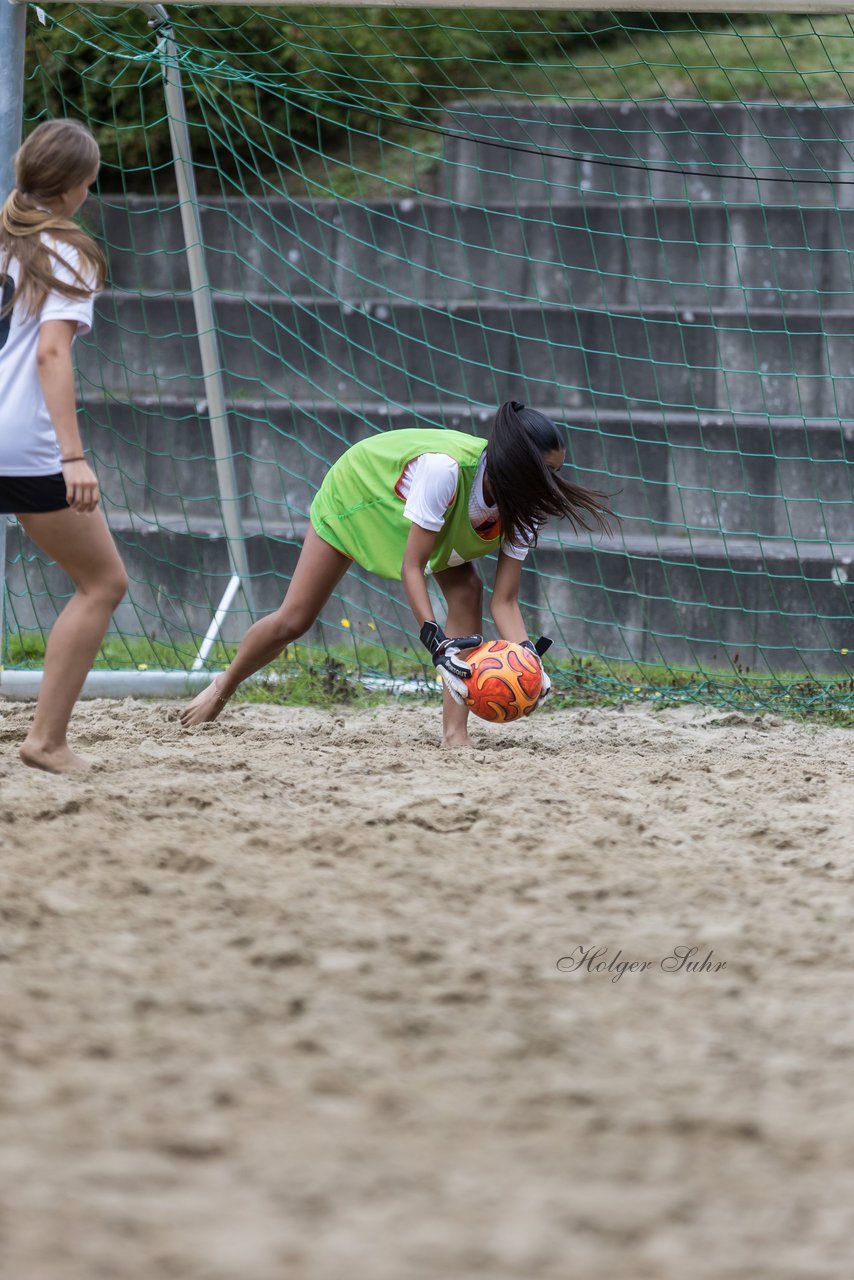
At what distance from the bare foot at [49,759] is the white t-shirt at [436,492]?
112 cm

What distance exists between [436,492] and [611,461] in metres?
2.32

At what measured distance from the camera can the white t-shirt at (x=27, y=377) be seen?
3004 millimetres

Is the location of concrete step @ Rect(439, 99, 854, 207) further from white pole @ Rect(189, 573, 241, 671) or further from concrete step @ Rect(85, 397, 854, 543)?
white pole @ Rect(189, 573, 241, 671)

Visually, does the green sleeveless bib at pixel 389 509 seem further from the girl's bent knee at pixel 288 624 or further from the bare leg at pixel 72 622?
the bare leg at pixel 72 622

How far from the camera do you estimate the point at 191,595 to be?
587 centimetres

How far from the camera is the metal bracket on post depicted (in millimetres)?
4906

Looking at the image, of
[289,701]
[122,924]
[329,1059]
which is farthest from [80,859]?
[289,701]

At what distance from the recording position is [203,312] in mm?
5141

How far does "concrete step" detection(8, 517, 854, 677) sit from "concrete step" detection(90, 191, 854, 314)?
4.74 feet

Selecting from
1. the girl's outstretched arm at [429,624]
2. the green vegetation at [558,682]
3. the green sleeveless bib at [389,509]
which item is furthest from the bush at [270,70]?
the girl's outstretched arm at [429,624]

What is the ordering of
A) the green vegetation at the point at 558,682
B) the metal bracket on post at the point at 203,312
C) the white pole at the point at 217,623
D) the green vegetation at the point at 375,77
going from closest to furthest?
1. the green vegetation at the point at 558,682
2. the metal bracket on post at the point at 203,312
3. the white pole at the point at 217,623
4. the green vegetation at the point at 375,77

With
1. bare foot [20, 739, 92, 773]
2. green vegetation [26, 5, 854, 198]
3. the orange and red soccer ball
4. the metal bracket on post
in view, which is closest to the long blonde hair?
bare foot [20, 739, 92, 773]

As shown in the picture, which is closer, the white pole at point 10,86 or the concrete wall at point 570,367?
the white pole at point 10,86

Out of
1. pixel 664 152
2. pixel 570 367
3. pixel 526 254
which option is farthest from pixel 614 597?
pixel 664 152
